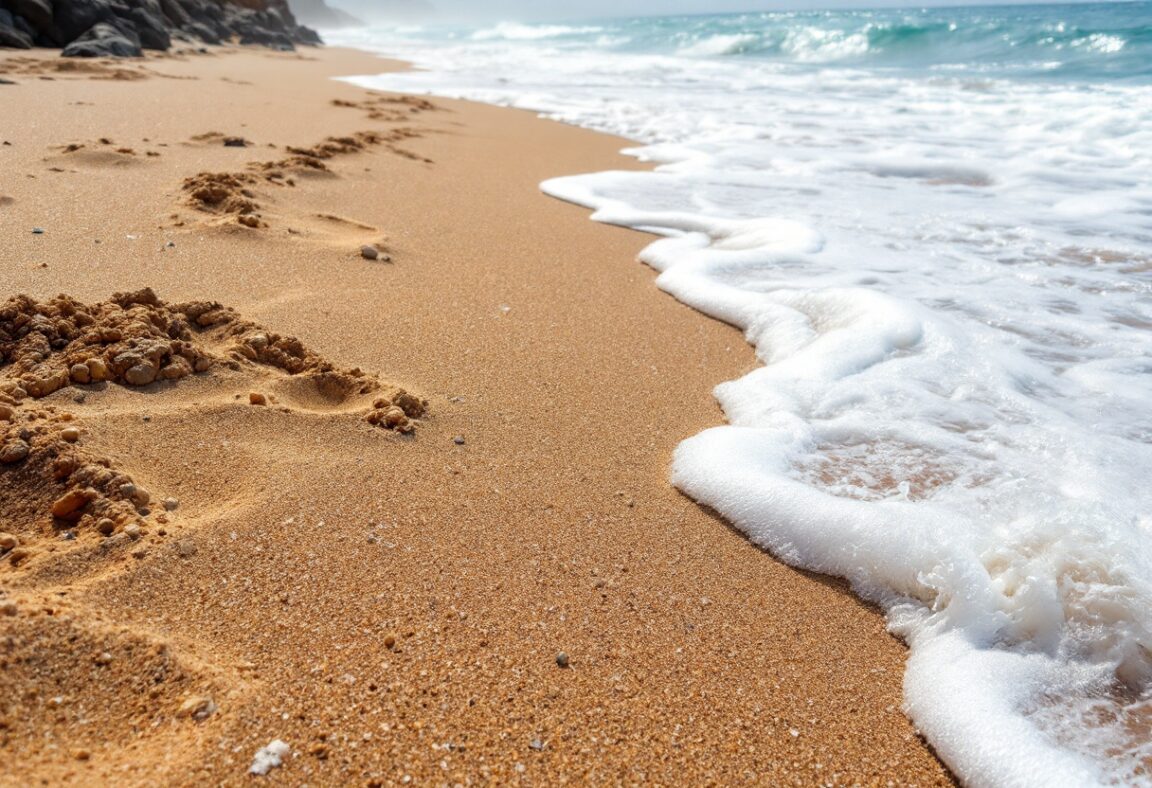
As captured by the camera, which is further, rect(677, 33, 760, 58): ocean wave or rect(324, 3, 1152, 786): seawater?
rect(677, 33, 760, 58): ocean wave

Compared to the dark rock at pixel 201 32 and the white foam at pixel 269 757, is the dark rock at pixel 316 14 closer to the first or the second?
the dark rock at pixel 201 32

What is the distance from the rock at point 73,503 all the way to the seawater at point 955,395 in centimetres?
129

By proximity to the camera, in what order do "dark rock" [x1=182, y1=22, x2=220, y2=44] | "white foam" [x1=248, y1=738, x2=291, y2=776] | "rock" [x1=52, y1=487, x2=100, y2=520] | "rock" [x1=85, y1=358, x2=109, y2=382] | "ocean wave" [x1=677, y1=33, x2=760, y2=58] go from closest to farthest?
1. "white foam" [x1=248, y1=738, x2=291, y2=776]
2. "rock" [x1=52, y1=487, x2=100, y2=520]
3. "rock" [x1=85, y1=358, x2=109, y2=382]
4. "dark rock" [x1=182, y1=22, x2=220, y2=44]
5. "ocean wave" [x1=677, y1=33, x2=760, y2=58]

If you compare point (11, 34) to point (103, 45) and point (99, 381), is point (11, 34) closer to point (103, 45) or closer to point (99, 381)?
point (103, 45)

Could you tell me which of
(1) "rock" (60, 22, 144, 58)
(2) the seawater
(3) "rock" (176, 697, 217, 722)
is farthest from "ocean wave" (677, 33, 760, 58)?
(3) "rock" (176, 697, 217, 722)

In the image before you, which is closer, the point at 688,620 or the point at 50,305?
the point at 688,620

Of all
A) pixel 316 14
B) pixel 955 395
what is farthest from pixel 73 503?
pixel 316 14

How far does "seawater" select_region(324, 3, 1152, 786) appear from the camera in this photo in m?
1.44

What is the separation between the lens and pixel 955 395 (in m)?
2.40

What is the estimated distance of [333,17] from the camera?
58469mm

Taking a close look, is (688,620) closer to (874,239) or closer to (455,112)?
(874,239)

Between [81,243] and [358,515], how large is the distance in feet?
6.16

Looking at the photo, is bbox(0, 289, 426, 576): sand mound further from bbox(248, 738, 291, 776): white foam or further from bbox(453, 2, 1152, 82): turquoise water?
bbox(453, 2, 1152, 82): turquoise water

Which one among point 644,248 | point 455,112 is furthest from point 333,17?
point 644,248
